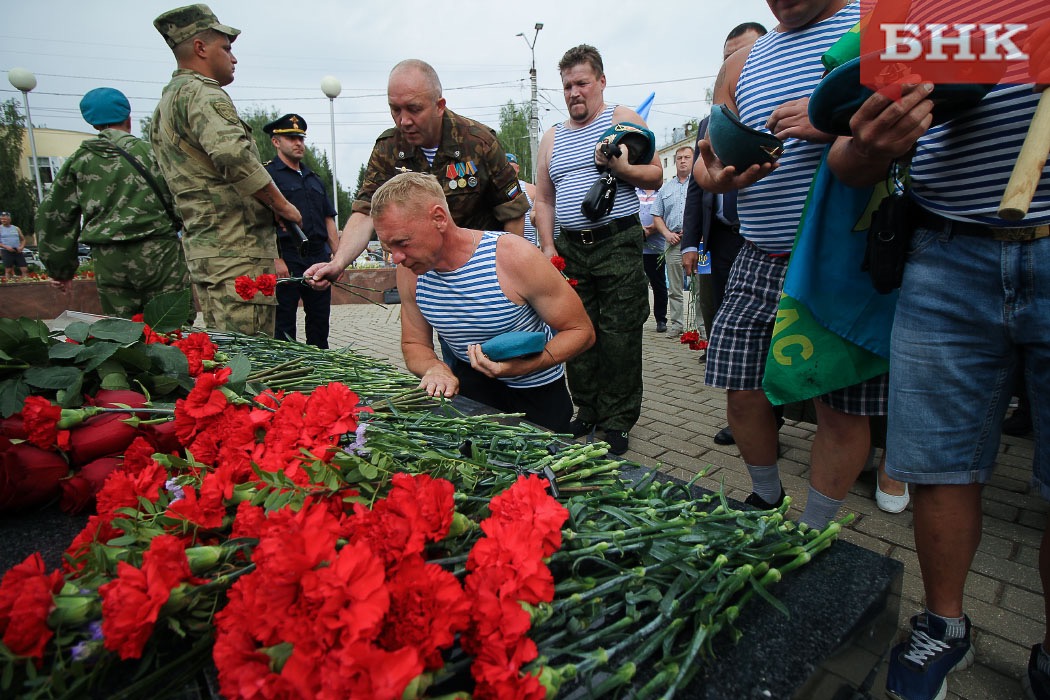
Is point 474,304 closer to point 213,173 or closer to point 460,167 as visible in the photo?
point 460,167

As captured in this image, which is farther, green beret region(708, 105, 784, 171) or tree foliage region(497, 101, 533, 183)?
tree foliage region(497, 101, 533, 183)

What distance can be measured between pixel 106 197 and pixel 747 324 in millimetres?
3715

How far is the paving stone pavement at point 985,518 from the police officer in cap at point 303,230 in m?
1.89

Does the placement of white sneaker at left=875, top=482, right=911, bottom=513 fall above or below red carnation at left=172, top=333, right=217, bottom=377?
below

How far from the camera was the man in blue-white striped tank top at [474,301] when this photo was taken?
84.1 inches

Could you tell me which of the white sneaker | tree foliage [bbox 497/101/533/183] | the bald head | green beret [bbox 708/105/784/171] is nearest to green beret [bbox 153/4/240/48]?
the bald head

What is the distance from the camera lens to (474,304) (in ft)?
7.75

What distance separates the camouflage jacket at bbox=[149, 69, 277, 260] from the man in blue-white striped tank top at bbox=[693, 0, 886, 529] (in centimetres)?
250

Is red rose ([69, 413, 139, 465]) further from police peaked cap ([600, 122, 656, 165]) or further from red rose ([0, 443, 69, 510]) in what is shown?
police peaked cap ([600, 122, 656, 165])

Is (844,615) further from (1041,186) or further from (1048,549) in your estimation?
(1041,186)

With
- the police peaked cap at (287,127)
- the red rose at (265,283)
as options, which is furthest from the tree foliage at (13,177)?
the red rose at (265,283)

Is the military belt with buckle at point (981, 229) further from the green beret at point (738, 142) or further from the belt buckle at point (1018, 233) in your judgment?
the green beret at point (738, 142)

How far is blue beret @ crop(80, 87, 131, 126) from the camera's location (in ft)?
12.2

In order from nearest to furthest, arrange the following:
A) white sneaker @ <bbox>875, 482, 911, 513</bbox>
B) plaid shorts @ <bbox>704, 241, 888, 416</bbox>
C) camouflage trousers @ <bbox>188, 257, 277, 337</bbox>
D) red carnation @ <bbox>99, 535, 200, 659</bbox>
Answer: red carnation @ <bbox>99, 535, 200, 659</bbox>
plaid shorts @ <bbox>704, 241, 888, 416</bbox>
white sneaker @ <bbox>875, 482, 911, 513</bbox>
camouflage trousers @ <bbox>188, 257, 277, 337</bbox>
